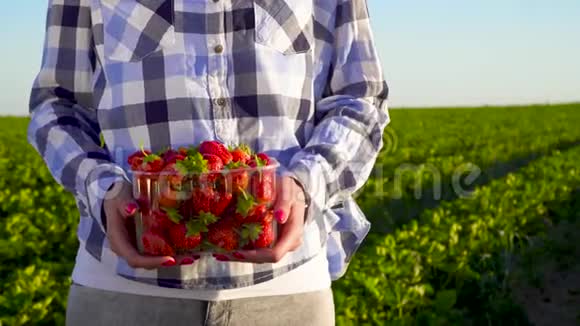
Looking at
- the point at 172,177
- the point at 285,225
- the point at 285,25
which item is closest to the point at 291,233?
the point at 285,225

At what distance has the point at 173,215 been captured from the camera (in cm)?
148

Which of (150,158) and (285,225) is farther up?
(150,158)

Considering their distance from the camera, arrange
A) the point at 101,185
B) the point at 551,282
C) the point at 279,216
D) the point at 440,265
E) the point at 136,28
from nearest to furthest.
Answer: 1. the point at 279,216
2. the point at 101,185
3. the point at 136,28
4. the point at 440,265
5. the point at 551,282

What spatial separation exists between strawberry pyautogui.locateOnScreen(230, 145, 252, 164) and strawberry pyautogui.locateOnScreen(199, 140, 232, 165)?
1cm

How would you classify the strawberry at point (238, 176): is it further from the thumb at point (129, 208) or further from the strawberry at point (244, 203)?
the thumb at point (129, 208)

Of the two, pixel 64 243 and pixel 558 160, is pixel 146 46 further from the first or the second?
pixel 558 160

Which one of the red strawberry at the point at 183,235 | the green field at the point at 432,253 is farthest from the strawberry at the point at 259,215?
the green field at the point at 432,253

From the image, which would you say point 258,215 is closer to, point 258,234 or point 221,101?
point 258,234

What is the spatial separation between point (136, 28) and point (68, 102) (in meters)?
0.22

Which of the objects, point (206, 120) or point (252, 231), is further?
point (206, 120)

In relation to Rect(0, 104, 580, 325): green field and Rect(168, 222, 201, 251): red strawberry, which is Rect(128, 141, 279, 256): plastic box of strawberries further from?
Rect(0, 104, 580, 325): green field

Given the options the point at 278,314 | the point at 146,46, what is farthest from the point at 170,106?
the point at 278,314

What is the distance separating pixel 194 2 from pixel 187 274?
0.54 meters

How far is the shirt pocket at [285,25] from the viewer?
169 centimetres
